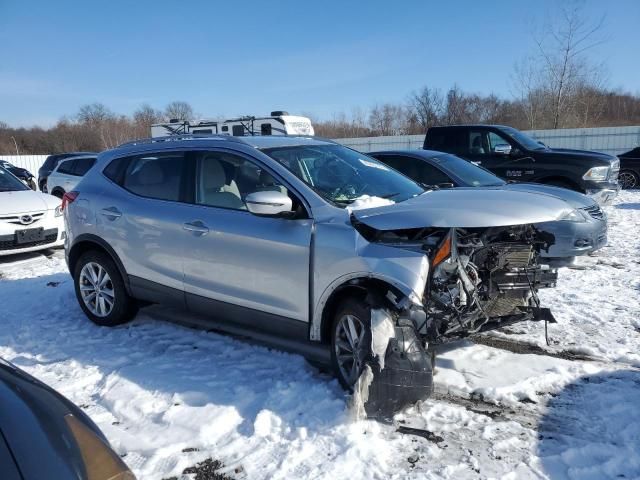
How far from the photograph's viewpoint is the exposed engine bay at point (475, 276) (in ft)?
11.4

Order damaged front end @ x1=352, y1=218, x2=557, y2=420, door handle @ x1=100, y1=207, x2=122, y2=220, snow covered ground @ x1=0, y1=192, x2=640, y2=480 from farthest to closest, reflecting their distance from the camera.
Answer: door handle @ x1=100, y1=207, x2=122, y2=220 < damaged front end @ x1=352, y1=218, x2=557, y2=420 < snow covered ground @ x1=0, y1=192, x2=640, y2=480

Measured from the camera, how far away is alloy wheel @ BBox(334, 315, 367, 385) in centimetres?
353

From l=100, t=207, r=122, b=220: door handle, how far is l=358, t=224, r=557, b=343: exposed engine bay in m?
2.65

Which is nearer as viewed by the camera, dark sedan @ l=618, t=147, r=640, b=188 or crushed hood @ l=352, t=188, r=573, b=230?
crushed hood @ l=352, t=188, r=573, b=230

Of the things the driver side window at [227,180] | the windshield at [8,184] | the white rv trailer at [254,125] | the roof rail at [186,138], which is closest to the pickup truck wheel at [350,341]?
the driver side window at [227,180]

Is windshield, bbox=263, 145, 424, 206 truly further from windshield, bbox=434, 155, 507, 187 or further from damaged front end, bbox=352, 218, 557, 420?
windshield, bbox=434, 155, 507, 187

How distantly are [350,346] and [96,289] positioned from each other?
2994mm

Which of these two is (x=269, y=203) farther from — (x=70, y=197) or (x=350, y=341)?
(x=70, y=197)

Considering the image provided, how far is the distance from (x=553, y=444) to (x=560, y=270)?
4.41m

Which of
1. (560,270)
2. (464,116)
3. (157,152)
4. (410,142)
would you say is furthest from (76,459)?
(464,116)

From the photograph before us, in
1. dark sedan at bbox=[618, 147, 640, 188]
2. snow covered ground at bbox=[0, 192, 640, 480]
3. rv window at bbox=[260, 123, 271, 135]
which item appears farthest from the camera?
rv window at bbox=[260, 123, 271, 135]

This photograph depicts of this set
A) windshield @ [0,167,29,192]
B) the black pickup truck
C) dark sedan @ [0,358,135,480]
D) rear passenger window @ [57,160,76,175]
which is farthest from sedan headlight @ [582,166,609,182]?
rear passenger window @ [57,160,76,175]

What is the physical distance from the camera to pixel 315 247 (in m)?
3.69

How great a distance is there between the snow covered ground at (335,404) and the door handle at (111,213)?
44.5 inches
